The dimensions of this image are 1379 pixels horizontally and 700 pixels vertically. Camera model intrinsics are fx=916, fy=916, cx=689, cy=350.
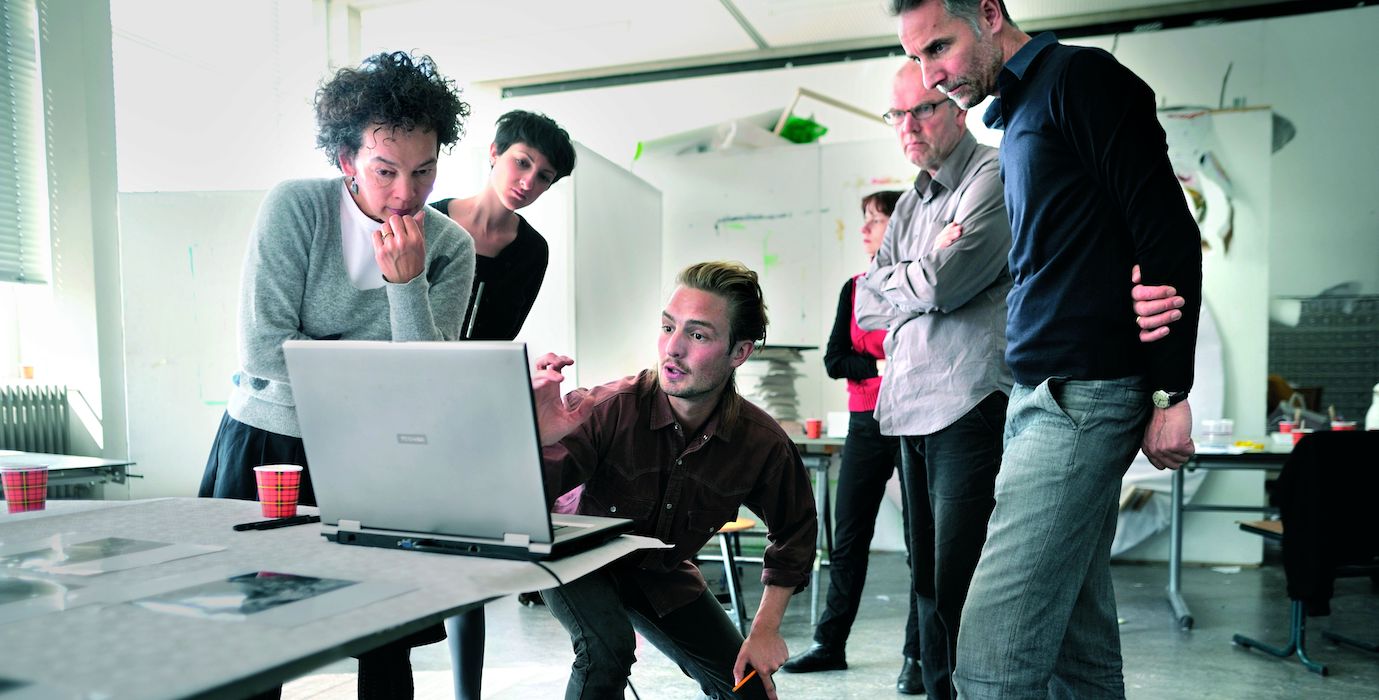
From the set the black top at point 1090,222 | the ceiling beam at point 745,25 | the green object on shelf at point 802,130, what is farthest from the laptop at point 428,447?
the green object on shelf at point 802,130

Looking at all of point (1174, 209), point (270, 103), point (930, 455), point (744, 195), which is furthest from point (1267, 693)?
point (270, 103)

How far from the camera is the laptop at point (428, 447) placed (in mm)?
1002

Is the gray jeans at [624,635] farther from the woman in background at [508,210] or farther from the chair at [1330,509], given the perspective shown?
the chair at [1330,509]

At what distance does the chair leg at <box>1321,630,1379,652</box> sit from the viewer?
3.21 meters

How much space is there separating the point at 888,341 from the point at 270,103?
12.6ft

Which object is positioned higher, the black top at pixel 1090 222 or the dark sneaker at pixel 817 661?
the black top at pixel 1090 222

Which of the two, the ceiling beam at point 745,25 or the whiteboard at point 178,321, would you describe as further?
the ceiling beam at point 745,25

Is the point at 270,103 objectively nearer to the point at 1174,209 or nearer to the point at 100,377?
the point at 100,377

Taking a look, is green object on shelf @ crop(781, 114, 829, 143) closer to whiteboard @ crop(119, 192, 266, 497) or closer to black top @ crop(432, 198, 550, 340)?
black top @ crop(432, 198, 550, 340)

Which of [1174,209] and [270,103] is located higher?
[270,103]

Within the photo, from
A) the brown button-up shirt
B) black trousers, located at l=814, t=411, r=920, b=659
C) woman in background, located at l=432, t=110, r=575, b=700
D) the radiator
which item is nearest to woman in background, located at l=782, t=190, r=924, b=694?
black trousers, located at l=814, t=411, r=920, b=659

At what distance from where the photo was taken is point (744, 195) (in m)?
5.36

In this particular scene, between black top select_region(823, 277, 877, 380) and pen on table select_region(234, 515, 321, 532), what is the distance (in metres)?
2.30

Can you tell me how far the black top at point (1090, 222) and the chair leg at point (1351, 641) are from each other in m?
2.68
